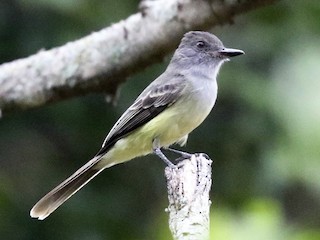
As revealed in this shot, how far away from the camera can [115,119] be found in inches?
308

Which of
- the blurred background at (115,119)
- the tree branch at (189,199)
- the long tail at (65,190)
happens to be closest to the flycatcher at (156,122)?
the long tail at (65,190)

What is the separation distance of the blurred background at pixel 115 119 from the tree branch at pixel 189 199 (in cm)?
217

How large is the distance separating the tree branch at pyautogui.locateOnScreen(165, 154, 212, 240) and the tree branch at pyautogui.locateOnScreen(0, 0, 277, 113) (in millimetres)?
1520

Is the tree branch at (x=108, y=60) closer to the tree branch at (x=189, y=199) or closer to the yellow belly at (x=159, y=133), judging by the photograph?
the yellow belly at (x=159, y=133)

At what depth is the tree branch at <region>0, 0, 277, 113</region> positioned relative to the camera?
244 inches

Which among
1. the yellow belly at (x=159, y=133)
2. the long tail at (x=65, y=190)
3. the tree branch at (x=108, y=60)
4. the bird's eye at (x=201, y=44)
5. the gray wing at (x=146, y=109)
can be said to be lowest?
the long tail at (x=65, y=190)

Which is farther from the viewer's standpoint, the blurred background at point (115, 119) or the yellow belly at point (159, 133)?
the blurred background at point (115, 119)

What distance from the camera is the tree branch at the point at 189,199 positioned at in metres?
4.05

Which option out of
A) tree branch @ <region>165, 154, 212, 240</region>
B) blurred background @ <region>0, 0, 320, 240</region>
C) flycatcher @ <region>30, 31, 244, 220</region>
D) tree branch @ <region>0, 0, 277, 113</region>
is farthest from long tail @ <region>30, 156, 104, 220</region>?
tree branch @ <region>165, 154, 212, 240</region>

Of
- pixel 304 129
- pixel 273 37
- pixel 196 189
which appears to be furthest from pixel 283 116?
pixel 196 189

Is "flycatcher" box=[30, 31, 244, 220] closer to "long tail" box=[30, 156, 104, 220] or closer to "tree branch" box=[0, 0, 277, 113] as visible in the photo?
"long tail" box=[30, 156, 104, 220]

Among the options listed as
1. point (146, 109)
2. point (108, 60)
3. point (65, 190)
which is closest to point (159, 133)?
point (146, 109)

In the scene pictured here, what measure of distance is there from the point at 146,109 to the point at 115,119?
1.56m

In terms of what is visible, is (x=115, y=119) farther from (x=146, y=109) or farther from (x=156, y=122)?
(x=156, y=122)
